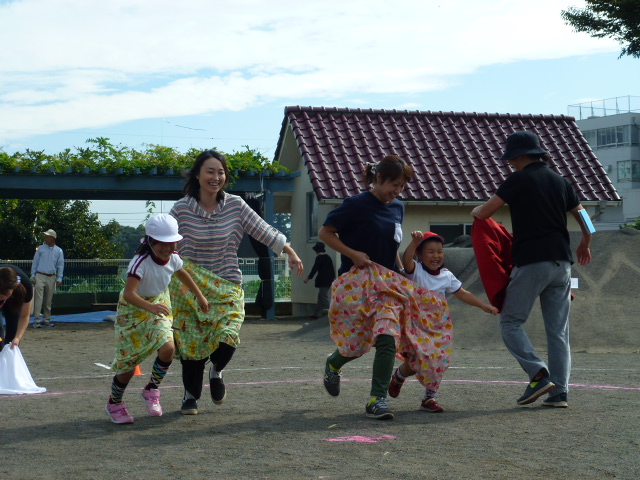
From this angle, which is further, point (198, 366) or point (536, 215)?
point (536, 215)

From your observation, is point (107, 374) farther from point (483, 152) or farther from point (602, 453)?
point (483, 152)

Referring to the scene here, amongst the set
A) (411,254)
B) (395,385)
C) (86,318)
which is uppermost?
(411,254)

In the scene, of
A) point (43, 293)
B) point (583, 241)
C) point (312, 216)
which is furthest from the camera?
point (312, 216)

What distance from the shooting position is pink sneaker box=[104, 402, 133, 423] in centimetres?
672

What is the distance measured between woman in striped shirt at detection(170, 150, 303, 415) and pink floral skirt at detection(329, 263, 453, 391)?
0.41 metres

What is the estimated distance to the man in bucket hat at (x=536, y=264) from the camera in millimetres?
7301

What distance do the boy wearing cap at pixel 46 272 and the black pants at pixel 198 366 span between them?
547 inches

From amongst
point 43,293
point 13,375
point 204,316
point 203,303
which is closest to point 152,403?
point 204,316

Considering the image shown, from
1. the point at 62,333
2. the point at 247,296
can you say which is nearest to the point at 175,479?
the point at 62,333

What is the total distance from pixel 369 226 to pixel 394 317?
26.0 inches

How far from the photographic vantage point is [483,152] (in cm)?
2562

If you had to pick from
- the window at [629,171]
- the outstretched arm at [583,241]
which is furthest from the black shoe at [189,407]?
the window at [629,171]

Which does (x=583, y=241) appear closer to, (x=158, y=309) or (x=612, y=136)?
(x=158, y=309)

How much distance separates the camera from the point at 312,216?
2442cm
